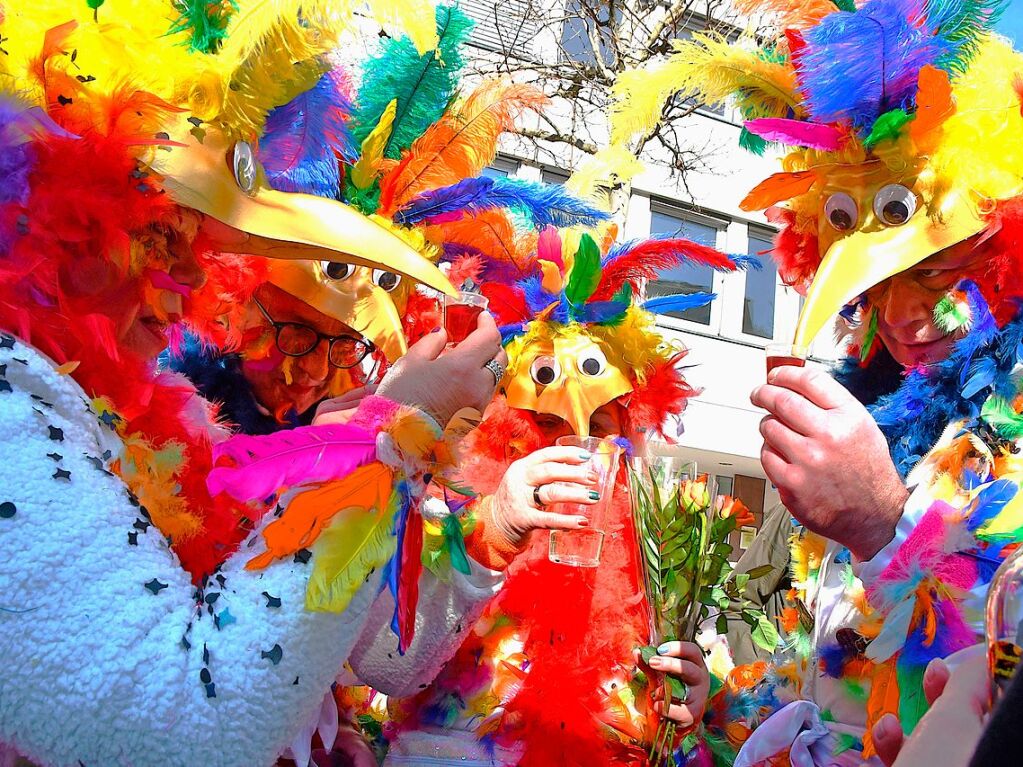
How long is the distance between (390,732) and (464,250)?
152cm

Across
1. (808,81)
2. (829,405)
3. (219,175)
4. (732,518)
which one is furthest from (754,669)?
(219,175)

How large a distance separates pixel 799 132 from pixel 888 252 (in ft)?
1.24

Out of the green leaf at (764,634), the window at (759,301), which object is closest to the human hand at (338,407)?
the green leaf at (764,634)

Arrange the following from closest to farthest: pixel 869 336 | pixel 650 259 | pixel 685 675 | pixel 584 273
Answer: pixel 685 675 → pixel 869 336 → pixel 584 273 → pixel 650 259

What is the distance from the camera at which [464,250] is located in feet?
9.96

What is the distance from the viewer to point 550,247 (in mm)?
3092

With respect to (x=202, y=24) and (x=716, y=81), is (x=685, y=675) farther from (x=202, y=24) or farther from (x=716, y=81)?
(x=202, y=24)

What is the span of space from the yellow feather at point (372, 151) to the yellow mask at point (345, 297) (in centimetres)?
26

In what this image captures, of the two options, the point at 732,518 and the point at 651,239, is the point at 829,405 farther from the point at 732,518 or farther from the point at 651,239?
the point at 651,239

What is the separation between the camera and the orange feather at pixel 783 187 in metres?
2.20

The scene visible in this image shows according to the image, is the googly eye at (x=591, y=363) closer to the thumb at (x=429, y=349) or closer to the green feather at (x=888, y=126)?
the green feather at (x=888, y=126)

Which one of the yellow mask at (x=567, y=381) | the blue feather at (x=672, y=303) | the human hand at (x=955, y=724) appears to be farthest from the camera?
the blue feather at (x=672, y=303)

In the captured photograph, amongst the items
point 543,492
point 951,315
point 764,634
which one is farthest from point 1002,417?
point 543,492

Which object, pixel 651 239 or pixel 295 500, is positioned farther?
pixel 651 239
